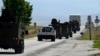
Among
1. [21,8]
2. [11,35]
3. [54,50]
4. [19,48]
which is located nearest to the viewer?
[11,35]

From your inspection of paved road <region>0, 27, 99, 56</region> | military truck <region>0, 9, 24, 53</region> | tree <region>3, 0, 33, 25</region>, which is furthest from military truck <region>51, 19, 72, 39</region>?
military truck <region>0, 9, 24, 53</region>

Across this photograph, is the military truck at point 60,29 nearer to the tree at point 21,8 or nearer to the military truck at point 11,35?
the tree at point 21,8

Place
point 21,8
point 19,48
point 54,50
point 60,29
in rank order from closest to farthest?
point 19,48, point 54,50, point 60,29, point 21,8

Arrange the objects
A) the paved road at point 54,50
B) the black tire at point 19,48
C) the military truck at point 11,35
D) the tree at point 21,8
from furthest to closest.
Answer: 1. the tree at point 21,8
2. the black tire at point 19,48
3. the military truck at point 11,35
4. the paved road at point 54,50

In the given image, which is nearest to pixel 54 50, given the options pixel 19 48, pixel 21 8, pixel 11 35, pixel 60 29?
pixel 19 48

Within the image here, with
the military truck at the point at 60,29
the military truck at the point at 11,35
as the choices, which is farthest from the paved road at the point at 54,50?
the military truck at the point at 60,29

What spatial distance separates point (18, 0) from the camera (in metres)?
101

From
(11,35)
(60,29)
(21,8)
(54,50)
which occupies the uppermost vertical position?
(11,35)

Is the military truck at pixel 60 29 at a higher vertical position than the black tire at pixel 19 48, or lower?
lower

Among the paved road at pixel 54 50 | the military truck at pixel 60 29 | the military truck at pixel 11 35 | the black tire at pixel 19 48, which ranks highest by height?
the military truck at pixel 11 35

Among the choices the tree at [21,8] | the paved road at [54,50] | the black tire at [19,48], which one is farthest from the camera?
the tree at [21,8]

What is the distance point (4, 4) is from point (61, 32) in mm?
35633

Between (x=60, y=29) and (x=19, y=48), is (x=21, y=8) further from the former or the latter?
(x=19, y=48)

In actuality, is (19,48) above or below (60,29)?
above
